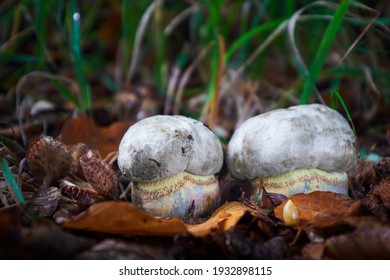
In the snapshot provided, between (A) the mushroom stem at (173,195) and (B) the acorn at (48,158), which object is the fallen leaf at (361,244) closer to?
(A) the mushroom stem at (173,195)

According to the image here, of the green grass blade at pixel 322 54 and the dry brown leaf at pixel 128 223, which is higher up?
the green grass blade at pixel 322 54

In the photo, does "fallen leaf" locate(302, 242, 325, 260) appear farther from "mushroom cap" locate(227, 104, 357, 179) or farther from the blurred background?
the blurred background

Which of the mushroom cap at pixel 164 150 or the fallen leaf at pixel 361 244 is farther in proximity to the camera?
the mushroom cap at pixel 164 150

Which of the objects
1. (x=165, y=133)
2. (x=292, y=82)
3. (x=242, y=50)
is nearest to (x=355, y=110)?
(x=292, y=82)

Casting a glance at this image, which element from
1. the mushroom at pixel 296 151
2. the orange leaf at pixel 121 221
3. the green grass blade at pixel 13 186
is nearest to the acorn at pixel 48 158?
the green grass blade at pixel 13 186

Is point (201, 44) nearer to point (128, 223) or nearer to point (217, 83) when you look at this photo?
point (217, 83)

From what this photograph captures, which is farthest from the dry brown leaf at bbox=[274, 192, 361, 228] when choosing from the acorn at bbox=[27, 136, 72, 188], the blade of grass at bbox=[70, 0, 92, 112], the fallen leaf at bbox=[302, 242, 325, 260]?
the blade of grass at bbox=[70, 0, 92, 112]
